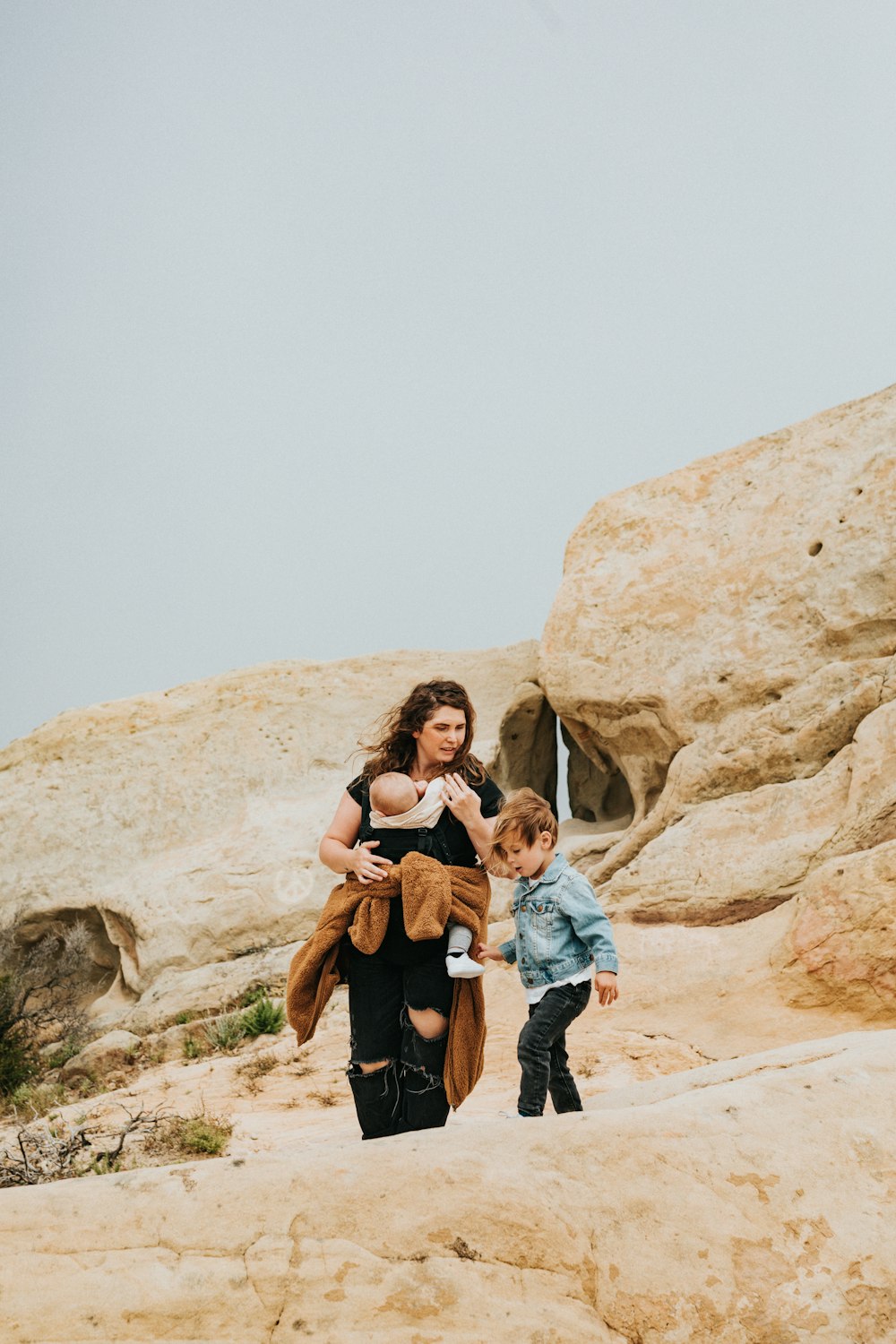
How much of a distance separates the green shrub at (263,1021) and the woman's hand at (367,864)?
21.8ft

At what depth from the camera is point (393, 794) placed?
392cm

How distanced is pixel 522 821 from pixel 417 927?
660 mm

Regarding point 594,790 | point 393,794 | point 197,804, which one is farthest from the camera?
point 594,790

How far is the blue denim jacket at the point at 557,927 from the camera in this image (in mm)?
4262

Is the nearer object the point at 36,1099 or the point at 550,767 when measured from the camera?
the point at 36,1099

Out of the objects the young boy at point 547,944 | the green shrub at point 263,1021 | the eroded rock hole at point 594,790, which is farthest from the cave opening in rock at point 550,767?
the young boy at point 547,944

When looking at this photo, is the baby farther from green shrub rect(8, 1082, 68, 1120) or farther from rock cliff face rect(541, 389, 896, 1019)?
green shrub rect(8, 1082, 68, 1120)

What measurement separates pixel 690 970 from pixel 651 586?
5302 millimetres

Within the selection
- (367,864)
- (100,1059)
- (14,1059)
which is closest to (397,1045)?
(367,864)

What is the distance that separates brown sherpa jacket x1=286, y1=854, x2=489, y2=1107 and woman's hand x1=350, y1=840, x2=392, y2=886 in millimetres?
37

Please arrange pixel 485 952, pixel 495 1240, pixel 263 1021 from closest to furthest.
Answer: pixel 495 1240, pixel 485 952, pixel 263 1021

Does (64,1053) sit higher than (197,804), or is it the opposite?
(197,804)

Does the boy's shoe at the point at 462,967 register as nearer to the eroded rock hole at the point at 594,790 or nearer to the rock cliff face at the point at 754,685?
the rock cliff face at the point at 754,685

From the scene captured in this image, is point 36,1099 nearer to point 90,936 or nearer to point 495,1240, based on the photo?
point 90,936
